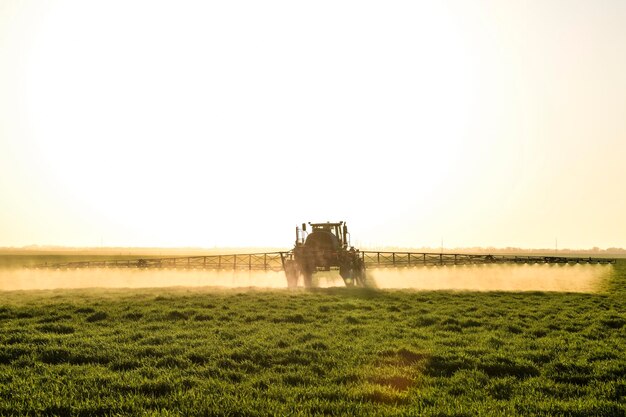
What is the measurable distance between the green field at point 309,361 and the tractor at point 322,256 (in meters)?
14.8

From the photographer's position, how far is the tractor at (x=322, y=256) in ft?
112

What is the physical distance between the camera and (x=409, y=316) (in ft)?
57.2

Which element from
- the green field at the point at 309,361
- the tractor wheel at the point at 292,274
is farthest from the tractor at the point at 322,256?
the green field at the point at 309,361

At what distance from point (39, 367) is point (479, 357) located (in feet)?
31.7

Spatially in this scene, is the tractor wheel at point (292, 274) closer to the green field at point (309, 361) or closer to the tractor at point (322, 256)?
the tractor at point (322, 256)

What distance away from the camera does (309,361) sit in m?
10.6

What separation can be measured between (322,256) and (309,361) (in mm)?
23497

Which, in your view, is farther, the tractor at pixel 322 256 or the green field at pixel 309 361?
the tractor at pixel 322 256

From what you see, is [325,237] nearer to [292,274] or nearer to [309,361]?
[292,274]

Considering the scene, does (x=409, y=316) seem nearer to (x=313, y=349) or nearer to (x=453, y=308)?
(x=453, y=308)

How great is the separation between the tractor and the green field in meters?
14.8

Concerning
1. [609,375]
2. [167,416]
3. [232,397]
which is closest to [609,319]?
[609,375]

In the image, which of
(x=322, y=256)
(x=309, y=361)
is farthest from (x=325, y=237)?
(x=309, y=361)

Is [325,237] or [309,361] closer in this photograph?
[309,361]
